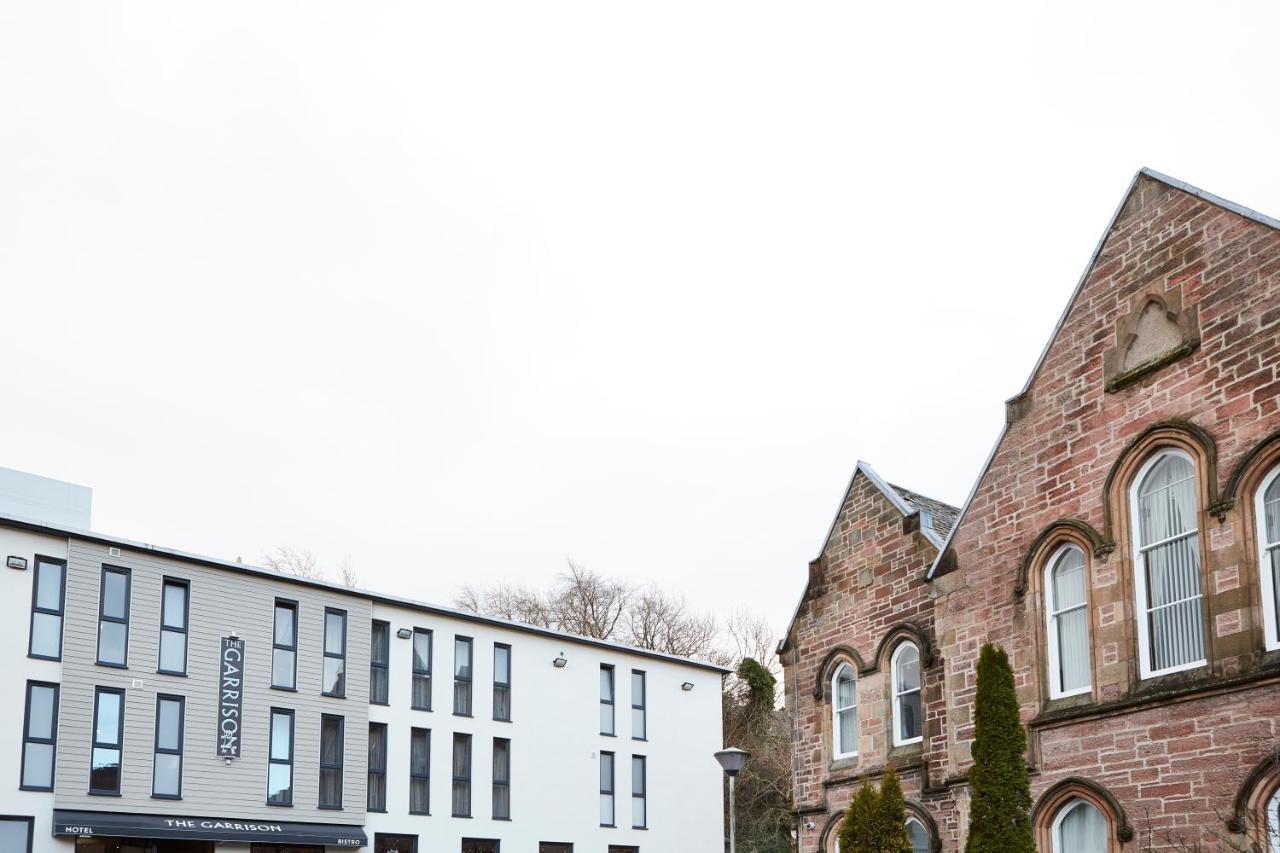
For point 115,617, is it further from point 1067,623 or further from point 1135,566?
point 1135,566

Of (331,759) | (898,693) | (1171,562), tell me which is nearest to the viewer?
(1171,562)

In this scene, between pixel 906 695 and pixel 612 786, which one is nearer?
pixel 906 695

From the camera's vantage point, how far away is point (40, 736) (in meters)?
29.2

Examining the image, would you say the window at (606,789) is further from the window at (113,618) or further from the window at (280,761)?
the window at (113,618)

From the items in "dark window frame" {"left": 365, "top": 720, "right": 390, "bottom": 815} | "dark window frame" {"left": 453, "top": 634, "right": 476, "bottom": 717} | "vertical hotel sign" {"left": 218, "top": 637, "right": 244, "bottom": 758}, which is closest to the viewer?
"vertical hotel sign" {"left": 218, "top": 637, "right": 244, "bottom": 758}

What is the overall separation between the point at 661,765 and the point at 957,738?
26.4 m

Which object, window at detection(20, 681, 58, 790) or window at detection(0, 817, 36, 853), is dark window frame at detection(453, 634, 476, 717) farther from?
window at detection(0, 817, 36, 853)

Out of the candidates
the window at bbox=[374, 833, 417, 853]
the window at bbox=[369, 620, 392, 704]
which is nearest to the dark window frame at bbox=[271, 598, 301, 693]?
the window at bbox=[369, 620, 392, 704]

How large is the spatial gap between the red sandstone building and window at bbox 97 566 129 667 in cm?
1836

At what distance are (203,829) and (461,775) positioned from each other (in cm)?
849

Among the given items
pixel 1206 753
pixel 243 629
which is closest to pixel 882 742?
pixel 1206 753

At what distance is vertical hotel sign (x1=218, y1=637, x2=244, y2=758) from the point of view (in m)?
32.3

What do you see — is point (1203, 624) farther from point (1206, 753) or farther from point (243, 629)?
point (243, 629)

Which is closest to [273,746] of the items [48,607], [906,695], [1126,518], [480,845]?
[48,607]
